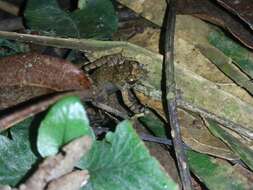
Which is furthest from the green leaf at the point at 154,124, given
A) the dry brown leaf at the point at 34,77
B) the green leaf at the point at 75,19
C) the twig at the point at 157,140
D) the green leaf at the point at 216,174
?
the green leaf at the point at 75,19

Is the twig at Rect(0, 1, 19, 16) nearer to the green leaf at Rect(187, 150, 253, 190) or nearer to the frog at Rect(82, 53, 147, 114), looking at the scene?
the frog at Rect(82, 53, 147, 114)

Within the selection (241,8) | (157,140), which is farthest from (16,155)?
(241,8)

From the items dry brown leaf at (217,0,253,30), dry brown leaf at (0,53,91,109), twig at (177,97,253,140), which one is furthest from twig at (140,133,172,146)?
dry brown leaf at (217,0,253,30)

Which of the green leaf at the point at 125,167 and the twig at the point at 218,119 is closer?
the green leaf at the point at 125,167

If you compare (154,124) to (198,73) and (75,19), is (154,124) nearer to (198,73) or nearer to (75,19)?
(198,73)

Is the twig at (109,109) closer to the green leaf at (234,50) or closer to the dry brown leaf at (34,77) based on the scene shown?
the dry brown leaf at (34,77)

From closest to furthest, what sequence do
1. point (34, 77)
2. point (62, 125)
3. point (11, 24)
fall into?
point (62, 125) < point (34, 77) < point (11, 24)
